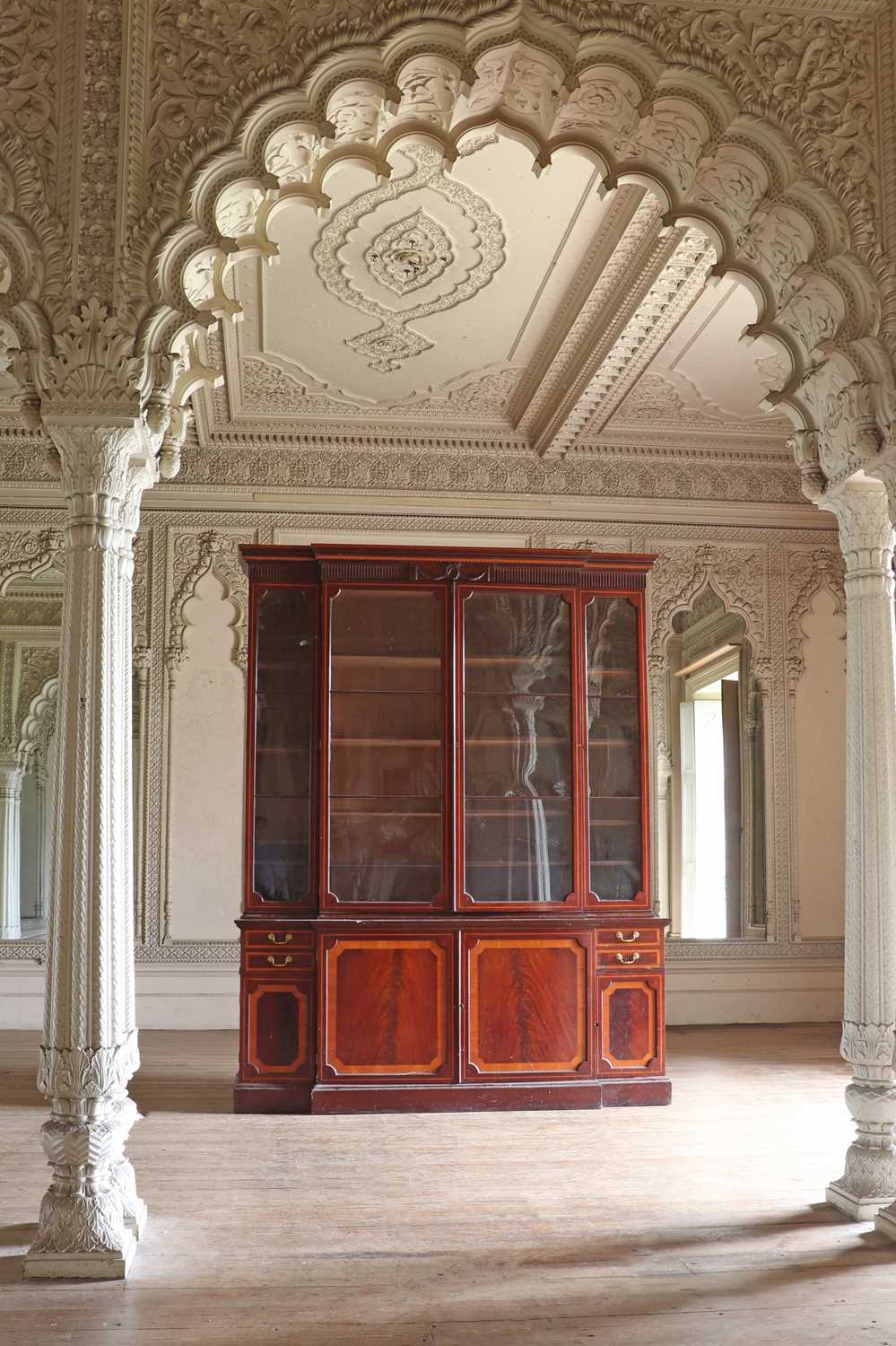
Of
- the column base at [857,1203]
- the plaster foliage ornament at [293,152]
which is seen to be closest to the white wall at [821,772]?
the column base at [857,1203]

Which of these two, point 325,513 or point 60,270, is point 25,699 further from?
point 60,270

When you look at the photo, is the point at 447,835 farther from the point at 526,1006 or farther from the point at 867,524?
the point at 867,524

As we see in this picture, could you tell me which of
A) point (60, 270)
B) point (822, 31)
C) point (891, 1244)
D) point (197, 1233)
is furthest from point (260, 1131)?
point (822, 31)

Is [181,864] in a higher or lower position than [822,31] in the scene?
lower

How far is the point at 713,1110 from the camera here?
19.8 ft

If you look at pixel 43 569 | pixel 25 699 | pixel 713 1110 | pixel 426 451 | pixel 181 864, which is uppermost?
pixel 426 451

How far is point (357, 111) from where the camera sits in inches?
163

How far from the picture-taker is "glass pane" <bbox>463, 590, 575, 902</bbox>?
6289 millimetres

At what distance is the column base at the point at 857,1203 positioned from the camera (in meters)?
4.22

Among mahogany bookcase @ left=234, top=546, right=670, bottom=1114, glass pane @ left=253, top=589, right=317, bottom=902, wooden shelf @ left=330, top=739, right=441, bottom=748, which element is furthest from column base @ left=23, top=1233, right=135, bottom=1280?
wooden shelf @ left=330, top=739, right=441, bottom=748

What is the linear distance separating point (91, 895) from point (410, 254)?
151 inches

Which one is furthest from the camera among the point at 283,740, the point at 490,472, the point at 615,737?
the point at 490,472

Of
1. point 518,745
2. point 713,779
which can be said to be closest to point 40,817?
point 518,745

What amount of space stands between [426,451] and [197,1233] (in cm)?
587
